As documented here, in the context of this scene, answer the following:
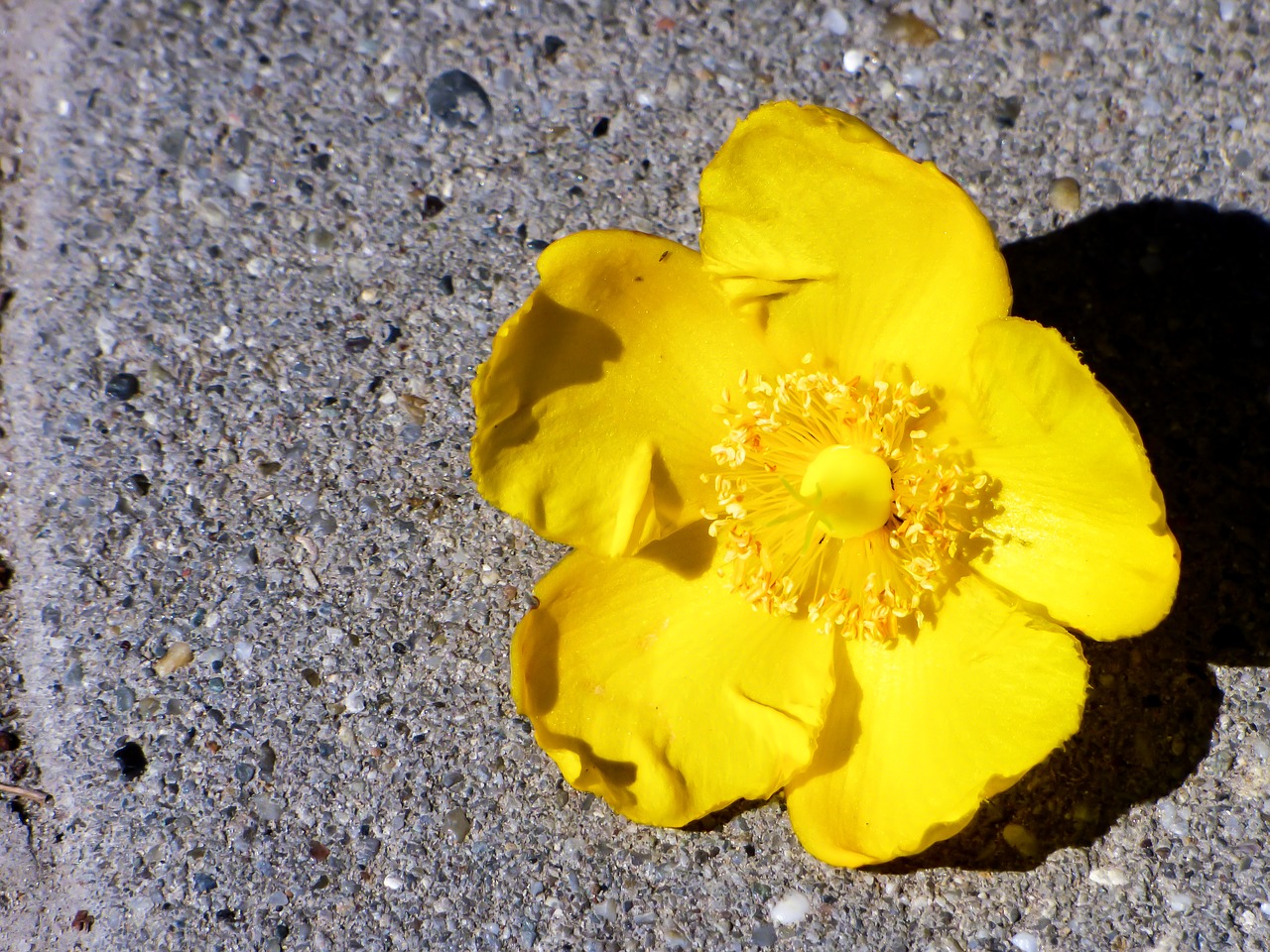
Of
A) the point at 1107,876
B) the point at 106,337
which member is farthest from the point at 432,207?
the point at 1107,876

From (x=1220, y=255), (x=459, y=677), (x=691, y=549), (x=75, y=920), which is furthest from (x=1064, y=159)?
(x=75, y=920)

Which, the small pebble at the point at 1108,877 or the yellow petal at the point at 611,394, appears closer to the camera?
the yellow petal at the point at 611,394

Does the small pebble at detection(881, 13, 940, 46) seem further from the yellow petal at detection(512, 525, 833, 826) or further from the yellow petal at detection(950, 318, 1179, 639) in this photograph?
the yellow petal at detection(512, 525, 833, 826)

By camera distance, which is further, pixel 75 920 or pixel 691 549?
pixel 75 920

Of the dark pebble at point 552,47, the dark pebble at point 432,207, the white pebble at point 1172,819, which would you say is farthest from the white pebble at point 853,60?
the white pebble at point 1172,819

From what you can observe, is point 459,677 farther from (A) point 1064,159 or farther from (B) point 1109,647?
(A) point 1064,159

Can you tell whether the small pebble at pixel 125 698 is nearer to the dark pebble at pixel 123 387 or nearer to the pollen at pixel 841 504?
the dark pebble at pixel 123 387

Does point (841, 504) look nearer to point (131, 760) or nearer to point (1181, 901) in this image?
point (1181, 901)
